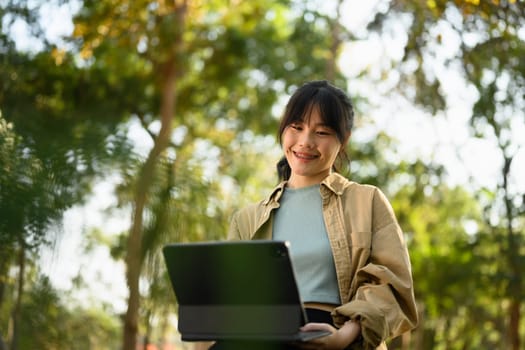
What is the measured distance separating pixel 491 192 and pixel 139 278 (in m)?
7.46

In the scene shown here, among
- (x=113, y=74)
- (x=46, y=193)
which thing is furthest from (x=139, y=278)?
(x=113, y=74)

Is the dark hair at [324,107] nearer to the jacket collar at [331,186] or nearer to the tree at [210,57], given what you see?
the jacket collar at [331,186]

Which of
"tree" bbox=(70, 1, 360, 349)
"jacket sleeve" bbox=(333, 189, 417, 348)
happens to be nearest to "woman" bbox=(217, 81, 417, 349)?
"jacket sleeve" bbox=(333, 189, 417, 348)

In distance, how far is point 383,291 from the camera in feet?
7.58

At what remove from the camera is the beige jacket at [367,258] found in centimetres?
227

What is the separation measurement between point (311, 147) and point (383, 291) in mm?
516

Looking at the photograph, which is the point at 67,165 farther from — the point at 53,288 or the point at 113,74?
the point at 113,74

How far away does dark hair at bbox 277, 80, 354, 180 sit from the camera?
2.56 meters

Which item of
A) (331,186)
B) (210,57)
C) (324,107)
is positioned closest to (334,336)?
(331,186)

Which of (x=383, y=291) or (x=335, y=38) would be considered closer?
(x=383, y=291)

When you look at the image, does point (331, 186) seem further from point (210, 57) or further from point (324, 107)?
point (210, 57)

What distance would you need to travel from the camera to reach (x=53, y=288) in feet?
8.96

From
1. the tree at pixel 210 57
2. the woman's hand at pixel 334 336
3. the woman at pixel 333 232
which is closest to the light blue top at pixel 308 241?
the woman at pixel 333 232

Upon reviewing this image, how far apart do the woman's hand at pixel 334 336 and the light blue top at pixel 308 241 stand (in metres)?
0.18
